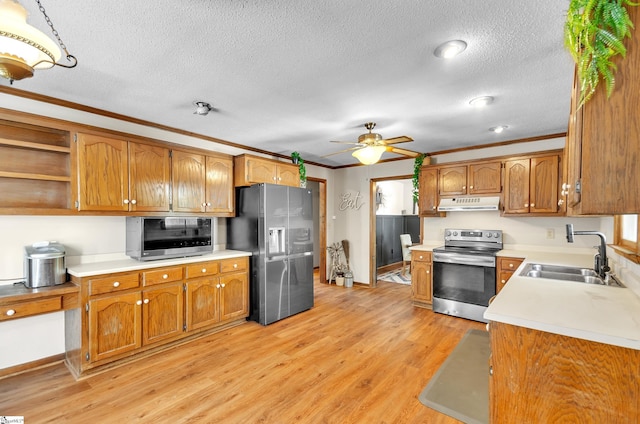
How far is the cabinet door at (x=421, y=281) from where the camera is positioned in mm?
4227

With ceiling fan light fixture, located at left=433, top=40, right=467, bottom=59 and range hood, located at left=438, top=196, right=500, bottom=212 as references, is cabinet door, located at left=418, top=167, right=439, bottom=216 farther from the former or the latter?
ceiling fan light fixture, located at left=433, top=40, right=467, bottom=59

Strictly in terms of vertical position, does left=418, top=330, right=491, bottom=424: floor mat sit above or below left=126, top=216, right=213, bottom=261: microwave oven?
below

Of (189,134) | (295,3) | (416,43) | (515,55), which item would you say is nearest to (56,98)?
(189,134)

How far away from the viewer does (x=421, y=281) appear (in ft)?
14.1

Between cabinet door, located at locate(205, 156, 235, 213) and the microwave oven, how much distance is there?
25 centimetres

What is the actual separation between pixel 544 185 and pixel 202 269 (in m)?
4.36

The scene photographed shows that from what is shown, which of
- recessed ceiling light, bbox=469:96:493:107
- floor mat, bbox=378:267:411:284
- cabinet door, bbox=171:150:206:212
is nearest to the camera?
recessed ceiling light, bbox=469:96:493:107

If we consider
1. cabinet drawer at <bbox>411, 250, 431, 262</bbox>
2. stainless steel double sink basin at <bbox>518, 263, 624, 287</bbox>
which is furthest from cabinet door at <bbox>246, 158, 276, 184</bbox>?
stainless steel double sink basin at <bbox>518, 263, 624, 287</bbox>

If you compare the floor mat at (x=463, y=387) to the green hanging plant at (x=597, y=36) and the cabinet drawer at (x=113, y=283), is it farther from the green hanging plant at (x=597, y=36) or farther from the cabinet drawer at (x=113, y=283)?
the cabinet drawer at (x=113, y=283)

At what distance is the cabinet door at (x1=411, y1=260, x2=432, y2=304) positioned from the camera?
4.23 m

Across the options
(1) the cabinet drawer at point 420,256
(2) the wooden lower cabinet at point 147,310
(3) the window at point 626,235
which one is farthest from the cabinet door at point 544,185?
(2) the wooden lower cabinet at point 147,310

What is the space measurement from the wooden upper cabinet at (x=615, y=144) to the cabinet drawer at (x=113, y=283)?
132 inches

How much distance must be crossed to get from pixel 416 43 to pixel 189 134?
3048mm

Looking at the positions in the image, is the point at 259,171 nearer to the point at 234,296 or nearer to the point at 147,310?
the point at 234,296
